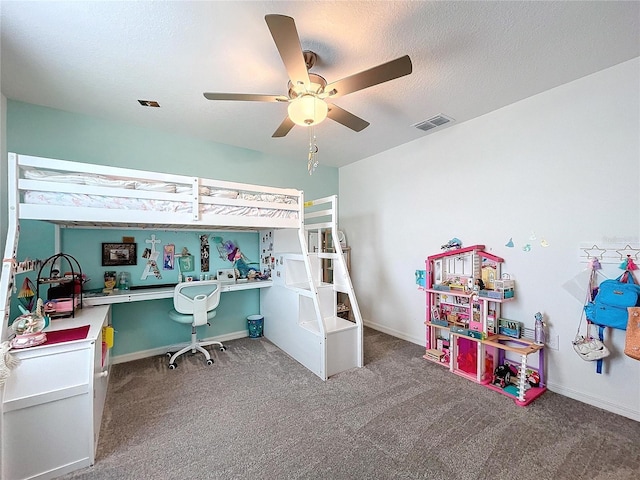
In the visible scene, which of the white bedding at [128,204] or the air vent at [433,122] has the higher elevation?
the air vent at [433,122]

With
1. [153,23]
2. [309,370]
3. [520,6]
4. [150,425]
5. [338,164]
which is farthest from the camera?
[338,164]

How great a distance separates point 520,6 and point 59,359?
3383mm

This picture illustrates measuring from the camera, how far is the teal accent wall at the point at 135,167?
2660 mm

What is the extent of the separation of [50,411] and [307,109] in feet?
7.80

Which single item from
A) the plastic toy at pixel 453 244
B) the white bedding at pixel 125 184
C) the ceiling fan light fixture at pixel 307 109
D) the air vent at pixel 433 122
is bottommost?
the plastic toy at pixel 453 244

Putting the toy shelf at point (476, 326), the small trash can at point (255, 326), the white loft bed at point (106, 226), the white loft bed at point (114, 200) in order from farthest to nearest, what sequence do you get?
1. the small trash can at point (255, 326)
2. the toy shelf at point (476, 326)
3. the white loft bed at point (114, 200)
4. the white loft bed at point (106, 226)

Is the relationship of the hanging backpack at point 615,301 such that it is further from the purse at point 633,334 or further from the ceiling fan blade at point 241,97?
the ceiling fan blade at point 241,97

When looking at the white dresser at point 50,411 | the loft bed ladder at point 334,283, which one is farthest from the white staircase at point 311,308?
the white dresser at point 50,411

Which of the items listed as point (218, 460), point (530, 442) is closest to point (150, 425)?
point (218, 460)

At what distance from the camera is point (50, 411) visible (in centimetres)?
156

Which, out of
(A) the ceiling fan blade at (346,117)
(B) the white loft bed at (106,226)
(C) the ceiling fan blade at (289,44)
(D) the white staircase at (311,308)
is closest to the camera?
(C) the ceiling fan blade at (289,44)

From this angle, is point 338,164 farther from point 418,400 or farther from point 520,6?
point 418,400

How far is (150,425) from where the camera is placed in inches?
79.2

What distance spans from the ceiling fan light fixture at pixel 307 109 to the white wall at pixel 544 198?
1.98 m
